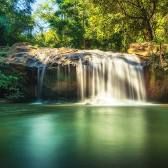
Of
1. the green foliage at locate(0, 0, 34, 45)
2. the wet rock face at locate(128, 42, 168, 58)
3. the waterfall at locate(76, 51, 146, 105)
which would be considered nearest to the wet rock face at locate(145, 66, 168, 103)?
the waterfall at locate(76, 51, 146, 105)

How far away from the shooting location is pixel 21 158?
157 inches

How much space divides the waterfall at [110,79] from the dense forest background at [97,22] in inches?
182

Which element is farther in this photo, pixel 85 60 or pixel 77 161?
pixel 85 60

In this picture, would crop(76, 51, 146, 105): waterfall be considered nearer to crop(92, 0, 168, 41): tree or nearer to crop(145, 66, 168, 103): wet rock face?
crop(145, 66, 168, 103): wet rock face

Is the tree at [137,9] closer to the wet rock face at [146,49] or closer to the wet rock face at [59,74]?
the wet rock face at [146,49]

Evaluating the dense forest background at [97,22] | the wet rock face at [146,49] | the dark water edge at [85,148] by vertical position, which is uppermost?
the dense forest background at [97,22]

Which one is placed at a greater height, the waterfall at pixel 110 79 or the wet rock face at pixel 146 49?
the wet rock face at pixel 146 49

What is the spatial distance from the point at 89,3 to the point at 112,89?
8.33 metres

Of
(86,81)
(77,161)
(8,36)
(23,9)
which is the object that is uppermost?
(23,9)

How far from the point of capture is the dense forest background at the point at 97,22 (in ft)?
73.9

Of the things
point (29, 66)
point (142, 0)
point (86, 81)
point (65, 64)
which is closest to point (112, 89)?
point (86, 81)

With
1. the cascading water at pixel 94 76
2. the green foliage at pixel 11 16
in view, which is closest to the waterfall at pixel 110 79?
the cascading water at pixel 94 76

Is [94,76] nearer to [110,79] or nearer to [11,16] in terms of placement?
[110,79]

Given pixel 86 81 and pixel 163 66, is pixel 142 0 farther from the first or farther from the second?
pixel 86 81
